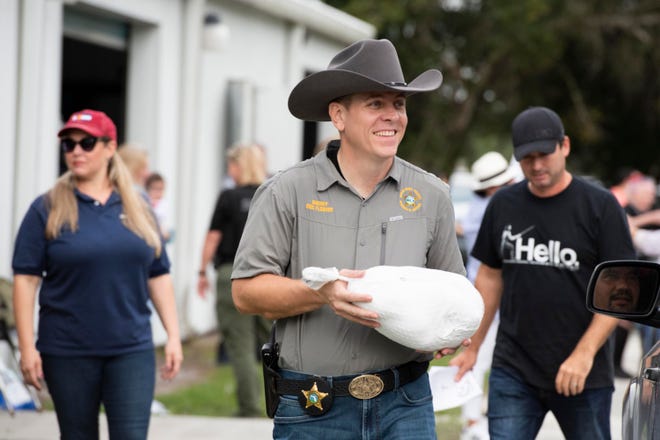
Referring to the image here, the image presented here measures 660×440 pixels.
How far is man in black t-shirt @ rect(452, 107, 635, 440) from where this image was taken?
493 centimetres

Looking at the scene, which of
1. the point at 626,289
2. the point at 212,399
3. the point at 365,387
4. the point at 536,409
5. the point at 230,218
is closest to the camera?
the point at 626,289

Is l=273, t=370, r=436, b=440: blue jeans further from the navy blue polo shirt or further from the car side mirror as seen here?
the navy blue polo shirt

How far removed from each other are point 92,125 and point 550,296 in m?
2.22

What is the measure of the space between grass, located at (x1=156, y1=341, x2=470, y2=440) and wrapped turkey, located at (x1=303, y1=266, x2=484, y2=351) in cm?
441

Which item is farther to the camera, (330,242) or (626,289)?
(330,242)

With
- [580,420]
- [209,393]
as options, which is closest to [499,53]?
[209,393]

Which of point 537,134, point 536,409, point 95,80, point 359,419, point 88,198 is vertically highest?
point 95,80

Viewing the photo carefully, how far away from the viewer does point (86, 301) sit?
5.01 metres

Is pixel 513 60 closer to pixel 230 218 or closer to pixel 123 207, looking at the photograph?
pixel 230 218

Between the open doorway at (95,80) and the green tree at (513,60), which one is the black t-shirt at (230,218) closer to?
the open doorway at (95,80)

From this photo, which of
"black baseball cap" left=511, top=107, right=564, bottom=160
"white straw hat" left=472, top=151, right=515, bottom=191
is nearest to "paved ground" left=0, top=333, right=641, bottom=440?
"white straw hat" left=472, top=151, right=515, bottom=191

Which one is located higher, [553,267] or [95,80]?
[95,80]

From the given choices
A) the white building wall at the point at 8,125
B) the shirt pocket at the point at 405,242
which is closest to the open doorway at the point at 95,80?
the white building wall at the point at 8,125

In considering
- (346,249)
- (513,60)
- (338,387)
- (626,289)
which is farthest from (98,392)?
(513,60)
